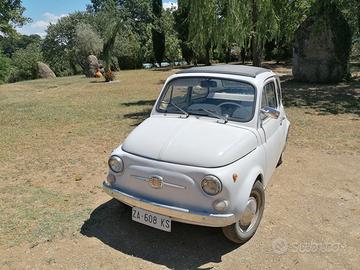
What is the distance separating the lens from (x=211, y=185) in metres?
3.39

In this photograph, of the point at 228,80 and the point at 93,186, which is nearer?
the point at 228,80

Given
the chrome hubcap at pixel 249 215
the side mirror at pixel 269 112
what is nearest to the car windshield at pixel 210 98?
the side mirror at pixel 269 112

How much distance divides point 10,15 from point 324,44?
18.0 meters

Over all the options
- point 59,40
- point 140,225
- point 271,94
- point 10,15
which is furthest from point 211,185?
point 59,40

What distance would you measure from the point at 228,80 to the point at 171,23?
29.7 meters

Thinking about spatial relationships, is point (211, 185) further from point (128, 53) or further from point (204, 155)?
point (128, 53)

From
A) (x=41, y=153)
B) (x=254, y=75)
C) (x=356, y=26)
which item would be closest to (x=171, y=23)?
(x=356, y=26)

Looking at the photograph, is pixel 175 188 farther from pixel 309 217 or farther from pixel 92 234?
pixel 309 217

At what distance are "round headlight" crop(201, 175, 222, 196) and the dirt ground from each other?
0.74 m

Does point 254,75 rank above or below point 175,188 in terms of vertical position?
above

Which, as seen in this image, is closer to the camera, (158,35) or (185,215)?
(185,215)

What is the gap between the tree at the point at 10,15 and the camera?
21.5 meters

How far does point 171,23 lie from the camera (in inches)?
1281

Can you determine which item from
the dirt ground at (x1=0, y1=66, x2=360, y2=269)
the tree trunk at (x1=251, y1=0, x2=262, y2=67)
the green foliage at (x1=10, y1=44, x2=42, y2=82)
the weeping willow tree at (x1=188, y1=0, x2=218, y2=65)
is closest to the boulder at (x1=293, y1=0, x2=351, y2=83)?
the tree trunk at (x1=251, y1=0, x2=262, y2=67)
